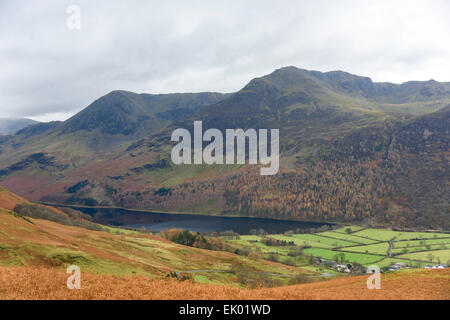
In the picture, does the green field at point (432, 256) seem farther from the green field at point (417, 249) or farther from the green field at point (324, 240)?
the green field at point (324, 240)

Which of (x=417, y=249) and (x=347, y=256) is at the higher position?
(x=417, y=249)

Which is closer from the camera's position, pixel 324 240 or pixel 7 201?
pixel 7 201

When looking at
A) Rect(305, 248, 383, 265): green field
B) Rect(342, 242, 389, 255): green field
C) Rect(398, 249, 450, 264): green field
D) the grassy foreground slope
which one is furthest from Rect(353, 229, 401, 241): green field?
the grassy foreground slope

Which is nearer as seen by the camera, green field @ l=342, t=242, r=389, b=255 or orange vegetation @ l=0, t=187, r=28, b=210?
orange vegetation @ l=0, t=187, r=28, b=210

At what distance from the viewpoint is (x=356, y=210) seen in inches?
7761

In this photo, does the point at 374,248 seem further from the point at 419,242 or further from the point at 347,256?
the point at 419,242

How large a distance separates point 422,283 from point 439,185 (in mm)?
205848

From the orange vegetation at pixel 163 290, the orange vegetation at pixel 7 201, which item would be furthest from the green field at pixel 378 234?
the orange vegetation at pixel 7 201

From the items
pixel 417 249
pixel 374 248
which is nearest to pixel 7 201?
pixel 374 248

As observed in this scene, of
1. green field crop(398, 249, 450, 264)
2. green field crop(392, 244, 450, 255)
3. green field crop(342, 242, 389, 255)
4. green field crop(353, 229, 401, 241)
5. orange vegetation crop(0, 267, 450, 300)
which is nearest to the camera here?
orange vegetation crop(0, 267, 450, 300)

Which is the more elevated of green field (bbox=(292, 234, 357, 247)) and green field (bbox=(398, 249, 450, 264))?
green field (bbox=(398, 249, 450, 264))

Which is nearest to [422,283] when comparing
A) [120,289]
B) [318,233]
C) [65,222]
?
[120,289]

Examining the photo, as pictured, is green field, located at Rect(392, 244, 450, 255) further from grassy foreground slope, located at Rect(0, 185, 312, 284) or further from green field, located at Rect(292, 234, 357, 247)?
grassy foreground slope, located at Rect(0, 185, 312, 284)
